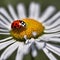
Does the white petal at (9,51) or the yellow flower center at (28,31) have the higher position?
the yellow flower center at (28,31)

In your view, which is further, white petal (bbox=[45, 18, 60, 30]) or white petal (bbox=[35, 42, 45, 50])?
white petal (bbox=[45, 18, 60, 30])

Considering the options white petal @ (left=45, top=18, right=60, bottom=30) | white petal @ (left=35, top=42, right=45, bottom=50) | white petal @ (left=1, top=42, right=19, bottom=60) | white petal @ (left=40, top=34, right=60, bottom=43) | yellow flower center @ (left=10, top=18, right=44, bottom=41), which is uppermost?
white petal @ (left=45, top=18, right=60, bottom=30)

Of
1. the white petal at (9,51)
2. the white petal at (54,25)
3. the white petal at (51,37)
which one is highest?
the white petal at (54,25)

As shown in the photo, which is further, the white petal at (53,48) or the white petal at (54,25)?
the white petal at (54,25)

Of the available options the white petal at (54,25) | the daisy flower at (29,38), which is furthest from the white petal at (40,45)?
the white petal at (54,25)

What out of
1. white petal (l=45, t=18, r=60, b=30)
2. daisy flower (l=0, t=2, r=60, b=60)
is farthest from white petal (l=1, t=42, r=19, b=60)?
white petal (l=45, t=18, r=60, b=30)

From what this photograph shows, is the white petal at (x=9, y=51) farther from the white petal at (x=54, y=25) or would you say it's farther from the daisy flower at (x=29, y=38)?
the white petal at (x=54, y=25)

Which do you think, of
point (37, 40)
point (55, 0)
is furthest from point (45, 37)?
point (55, 0)

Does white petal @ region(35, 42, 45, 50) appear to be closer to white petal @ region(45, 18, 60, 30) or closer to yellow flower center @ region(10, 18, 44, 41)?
yellow flower center @ region(10, 18, 44, 41)

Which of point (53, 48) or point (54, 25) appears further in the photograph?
point (54, 25)

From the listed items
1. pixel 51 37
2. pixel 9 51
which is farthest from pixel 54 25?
pixel 9 51

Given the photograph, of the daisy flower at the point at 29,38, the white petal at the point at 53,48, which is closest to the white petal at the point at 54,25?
the daisy flower at the point at 29,38

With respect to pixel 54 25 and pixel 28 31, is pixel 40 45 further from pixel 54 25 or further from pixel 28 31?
pixel 54 25
